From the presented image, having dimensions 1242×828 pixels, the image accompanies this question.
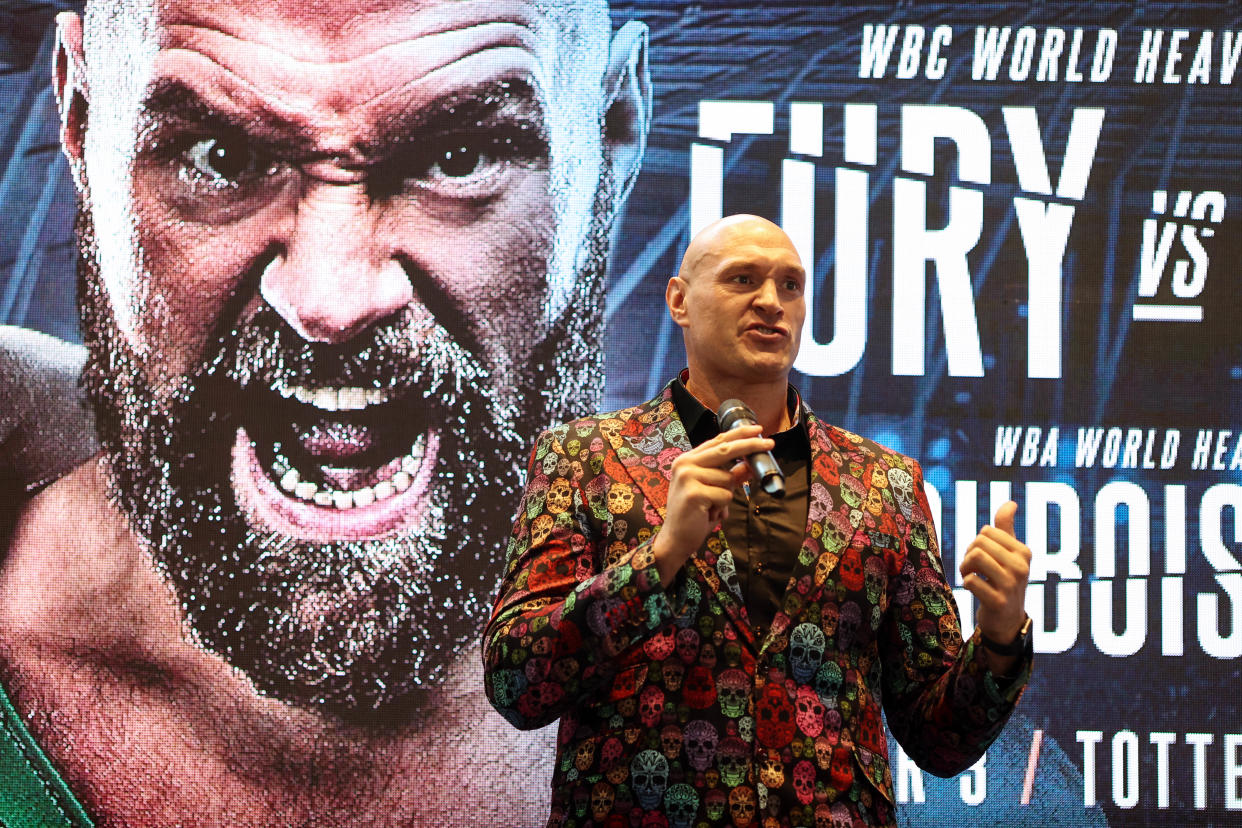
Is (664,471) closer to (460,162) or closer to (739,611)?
(739,611)

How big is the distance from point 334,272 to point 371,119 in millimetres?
392

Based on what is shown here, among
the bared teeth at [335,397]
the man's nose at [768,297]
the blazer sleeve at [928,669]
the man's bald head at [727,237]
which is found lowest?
the bared teeth at [335,397]

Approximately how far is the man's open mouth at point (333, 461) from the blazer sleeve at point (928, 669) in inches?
61.5

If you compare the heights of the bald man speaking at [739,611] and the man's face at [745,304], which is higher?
the man's face at [745,304]

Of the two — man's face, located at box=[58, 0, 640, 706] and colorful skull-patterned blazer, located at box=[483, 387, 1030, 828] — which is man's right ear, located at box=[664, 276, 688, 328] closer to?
colorful skull-patterned blazer, located at box=[483, 387, 1030, 828]

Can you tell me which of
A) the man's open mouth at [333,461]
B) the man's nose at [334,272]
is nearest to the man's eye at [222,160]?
the man's nose at [334,272]

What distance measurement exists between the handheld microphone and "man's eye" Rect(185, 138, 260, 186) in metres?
1.97

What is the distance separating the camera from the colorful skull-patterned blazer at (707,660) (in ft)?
5.55

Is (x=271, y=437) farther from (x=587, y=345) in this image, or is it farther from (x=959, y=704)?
(x=959, y=704)

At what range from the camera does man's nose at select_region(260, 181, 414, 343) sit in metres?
3.29

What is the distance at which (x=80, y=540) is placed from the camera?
3.26 metres

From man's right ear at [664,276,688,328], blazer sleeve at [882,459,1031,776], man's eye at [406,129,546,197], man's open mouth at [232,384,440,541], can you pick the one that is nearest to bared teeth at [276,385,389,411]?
man's open mouth at [232,384,440,541]

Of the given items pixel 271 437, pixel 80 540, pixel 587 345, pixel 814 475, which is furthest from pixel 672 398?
pixel 80 540

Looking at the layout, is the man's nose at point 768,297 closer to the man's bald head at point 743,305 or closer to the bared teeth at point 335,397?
the man's bald head at point 743,305
